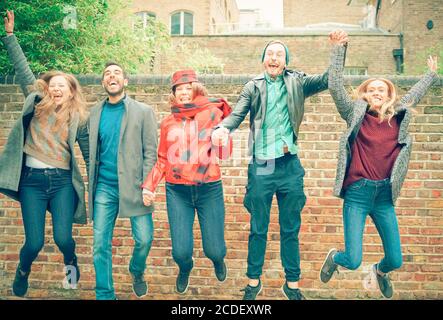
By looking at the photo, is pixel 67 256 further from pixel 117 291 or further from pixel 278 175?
pixel 278 175

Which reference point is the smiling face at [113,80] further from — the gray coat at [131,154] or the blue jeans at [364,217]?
the blue jeans at [364,217]

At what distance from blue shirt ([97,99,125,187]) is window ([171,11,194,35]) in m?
19.8

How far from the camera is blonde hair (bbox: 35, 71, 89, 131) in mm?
3668

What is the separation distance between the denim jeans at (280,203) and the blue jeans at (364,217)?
413 millimetres

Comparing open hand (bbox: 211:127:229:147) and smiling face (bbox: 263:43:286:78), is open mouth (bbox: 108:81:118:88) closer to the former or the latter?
open hand (bbox: 211:127:229:147)

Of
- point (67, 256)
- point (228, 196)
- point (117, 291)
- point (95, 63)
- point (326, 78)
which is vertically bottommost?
point (117, 291)

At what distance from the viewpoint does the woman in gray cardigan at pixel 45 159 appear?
3.53 m

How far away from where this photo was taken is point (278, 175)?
11.4 ft

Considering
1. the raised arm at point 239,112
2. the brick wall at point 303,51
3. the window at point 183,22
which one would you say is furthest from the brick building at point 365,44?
the raised arm at point 239,112

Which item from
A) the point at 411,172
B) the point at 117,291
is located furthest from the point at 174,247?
the point at 411,172

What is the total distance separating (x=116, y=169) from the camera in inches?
141

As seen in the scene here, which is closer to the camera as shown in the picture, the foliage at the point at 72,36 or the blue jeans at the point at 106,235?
the blue jeans at the point at 106,235

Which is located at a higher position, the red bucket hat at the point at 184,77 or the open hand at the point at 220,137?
the red bucket hat at the point at 184,77

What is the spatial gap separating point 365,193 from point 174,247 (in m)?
1.62
